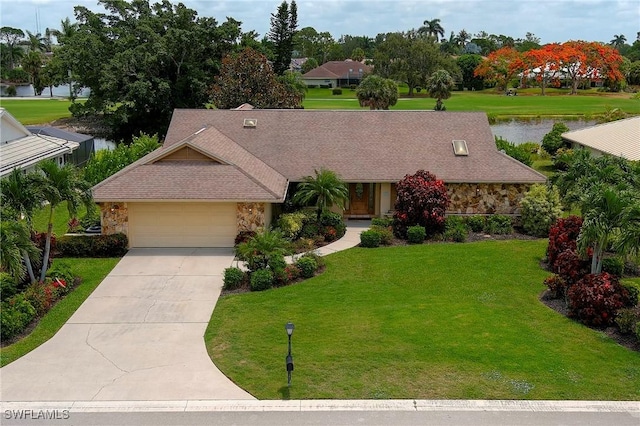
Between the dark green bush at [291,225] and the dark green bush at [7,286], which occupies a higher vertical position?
the dark green bush at [291,225]

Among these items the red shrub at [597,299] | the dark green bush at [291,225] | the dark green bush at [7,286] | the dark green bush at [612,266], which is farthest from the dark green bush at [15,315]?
the dark green bush at [612,266]

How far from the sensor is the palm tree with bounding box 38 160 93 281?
18.4 m

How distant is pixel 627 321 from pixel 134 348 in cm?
1227

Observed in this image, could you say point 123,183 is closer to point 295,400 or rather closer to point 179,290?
point 179,290

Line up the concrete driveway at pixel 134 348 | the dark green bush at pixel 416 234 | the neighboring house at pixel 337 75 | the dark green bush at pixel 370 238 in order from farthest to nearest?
the neighboring house at pixel 337 75, the dark green bush at pixel 416 234, the dark green bush at pixel 370 238, the concrete driveway at pixel 134 348

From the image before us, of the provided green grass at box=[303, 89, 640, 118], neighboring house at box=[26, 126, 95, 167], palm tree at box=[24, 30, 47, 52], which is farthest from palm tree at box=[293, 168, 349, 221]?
palm tree at box=[24, 30, 47, 52]

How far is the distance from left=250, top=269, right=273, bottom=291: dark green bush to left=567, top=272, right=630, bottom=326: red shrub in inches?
341

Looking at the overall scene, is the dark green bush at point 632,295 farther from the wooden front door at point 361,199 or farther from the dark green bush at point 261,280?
the wooden front door at point 361,199

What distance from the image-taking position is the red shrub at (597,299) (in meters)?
16.5

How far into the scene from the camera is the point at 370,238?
933 inches

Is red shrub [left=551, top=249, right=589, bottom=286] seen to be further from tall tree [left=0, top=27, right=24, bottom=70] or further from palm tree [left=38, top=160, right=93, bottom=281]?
tall tree [left=0, top=27, right=24, bottom=70]

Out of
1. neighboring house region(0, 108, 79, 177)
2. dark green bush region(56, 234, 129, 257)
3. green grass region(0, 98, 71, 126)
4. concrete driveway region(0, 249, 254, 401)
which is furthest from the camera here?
green grass region(0, 98, 71, 126)

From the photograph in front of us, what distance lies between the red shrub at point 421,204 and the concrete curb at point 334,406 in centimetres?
1222

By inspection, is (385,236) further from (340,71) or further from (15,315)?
(340,71)
